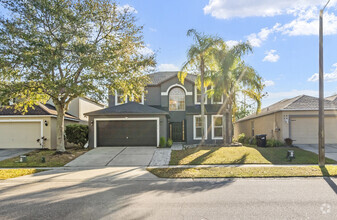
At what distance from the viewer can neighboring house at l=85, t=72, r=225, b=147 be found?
17.3 metres

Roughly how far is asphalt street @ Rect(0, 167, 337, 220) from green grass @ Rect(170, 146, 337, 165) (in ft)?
11.3

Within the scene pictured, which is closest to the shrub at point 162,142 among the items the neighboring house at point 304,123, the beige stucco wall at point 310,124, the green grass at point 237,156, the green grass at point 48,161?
the green grass at point 237,156

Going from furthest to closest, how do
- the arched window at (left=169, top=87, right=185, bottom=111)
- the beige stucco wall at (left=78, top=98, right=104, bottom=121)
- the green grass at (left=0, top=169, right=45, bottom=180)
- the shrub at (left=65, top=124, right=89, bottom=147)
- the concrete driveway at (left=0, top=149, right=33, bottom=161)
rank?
the beige stucco wall at (left=78, top=98, right=104, bottom=121) → the arched window at (left=169, top=87, right=185, bottom=111) → the shrub at (left=65, top=124, right=89, bottom=147) → the concrete driveway at (left=0, top=149, right=33, bottom=161) → the green grass at (left=0, top=169, right=45, bottom=180)

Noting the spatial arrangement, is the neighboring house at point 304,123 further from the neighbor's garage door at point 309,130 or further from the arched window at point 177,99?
the arched window at point 177,99

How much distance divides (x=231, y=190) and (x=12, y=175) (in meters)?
8.69

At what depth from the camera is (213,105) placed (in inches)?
800

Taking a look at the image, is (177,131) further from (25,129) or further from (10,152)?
(10,152)

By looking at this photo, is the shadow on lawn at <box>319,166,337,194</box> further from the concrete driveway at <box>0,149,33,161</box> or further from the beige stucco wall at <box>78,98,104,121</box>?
the beige stucco wall at <box>78,98,104,121</box>

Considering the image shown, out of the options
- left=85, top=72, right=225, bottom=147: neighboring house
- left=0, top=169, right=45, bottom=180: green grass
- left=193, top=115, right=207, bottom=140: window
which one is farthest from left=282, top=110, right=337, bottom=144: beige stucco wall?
left=0, top=169, right=45, bottom=180: green grass

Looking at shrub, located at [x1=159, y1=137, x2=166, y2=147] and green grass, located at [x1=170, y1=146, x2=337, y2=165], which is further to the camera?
shrub, located at [x1=159, y1=137, x2=166, y2=147]

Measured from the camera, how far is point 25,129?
17.5 meters

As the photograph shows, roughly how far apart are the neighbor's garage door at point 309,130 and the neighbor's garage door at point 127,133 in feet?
33.7

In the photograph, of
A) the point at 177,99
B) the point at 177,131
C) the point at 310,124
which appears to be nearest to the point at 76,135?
the point at 177,131

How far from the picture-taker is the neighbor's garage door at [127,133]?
56.7ft
